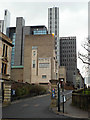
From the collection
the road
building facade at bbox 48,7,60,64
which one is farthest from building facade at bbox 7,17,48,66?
the road

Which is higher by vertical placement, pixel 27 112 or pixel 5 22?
pixel 5 22

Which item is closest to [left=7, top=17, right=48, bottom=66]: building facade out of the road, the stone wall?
the stone wall

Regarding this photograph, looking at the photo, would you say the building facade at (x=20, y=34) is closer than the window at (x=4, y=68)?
No

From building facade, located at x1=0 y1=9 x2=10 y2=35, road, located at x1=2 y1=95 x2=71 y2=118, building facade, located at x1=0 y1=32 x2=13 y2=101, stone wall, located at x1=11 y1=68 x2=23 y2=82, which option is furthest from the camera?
building facade, located at x1=0 y1=9 x2=10 y2=35

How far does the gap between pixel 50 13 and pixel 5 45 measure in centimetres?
12001

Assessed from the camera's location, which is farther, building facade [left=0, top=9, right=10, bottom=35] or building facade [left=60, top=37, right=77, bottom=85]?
building facade [left=60, top=37, right=77, bottom=85]

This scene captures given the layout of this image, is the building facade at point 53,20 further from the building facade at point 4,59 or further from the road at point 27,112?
→ the road at point 27,112

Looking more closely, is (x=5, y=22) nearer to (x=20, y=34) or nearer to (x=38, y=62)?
(x=20, y=34)

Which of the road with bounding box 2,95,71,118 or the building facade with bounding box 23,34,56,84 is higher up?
the building facade with bounding box 23,34,56,84

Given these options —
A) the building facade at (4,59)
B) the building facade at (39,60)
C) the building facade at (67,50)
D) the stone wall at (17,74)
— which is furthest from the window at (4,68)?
the building facade at (67,50)

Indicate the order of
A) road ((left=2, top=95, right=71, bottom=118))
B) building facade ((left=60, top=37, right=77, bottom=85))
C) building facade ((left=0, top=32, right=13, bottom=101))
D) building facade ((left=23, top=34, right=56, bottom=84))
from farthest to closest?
1. building facade ((left=60, top=37, right=77, bottom=85))
2. building facade ((left=23, top=34, right=56, bottom=84))
3. building facade ((left=0, top=32, right=13, bottom=101))
4. road ((left=2, top=95, right=71, bottom=118))

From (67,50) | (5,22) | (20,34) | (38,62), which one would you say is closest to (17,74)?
(38,62)

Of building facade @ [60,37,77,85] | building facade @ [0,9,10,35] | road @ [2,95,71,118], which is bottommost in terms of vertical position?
road @ [2,95,71,118]

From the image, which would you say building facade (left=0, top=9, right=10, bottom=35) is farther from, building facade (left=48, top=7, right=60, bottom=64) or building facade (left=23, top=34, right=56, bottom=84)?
building facade (left=23, top=34, right=56, bottom=84)
